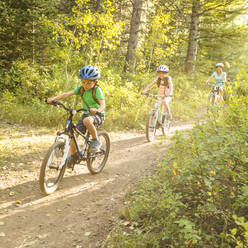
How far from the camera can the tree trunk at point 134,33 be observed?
40.6 feet

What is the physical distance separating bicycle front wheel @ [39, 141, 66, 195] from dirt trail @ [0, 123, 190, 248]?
172 mm

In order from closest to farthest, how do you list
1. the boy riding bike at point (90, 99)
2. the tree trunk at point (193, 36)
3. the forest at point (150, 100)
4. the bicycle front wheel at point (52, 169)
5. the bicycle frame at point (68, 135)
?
1. the forest at point (150, 100)
2. the bicycle front wheel at point (52, 169)
3. the bicycle frame at point (68, 135)
4. the boy riding bike at point (90, 99)
5. the tree trunk at point (193, 36)

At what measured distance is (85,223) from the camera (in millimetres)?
3980

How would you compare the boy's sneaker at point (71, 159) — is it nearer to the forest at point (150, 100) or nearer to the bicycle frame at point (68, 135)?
the bicycle frame at point (68, 135)

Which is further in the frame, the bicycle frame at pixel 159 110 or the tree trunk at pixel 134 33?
the tree trunk at pixel 134 33

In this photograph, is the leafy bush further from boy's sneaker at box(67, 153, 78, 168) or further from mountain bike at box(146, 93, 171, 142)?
boy's sneaker at box(67, 153, 78, 168)

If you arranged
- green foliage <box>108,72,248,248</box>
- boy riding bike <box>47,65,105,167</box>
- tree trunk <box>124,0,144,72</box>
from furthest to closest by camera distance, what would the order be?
1. tree trunk <box>124,0,144,72</box>
2. boy riding bike <box>47,65,105,167</box>
3. green foliage <box>108,72,248,248</box>

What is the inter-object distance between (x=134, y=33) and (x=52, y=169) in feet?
32.6

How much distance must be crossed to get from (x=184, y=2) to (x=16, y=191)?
15077mm

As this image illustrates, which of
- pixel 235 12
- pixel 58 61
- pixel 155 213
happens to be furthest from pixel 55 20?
pixel 235 12

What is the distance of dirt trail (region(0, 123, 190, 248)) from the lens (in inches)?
141

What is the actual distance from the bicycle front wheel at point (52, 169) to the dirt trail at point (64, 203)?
0.17m

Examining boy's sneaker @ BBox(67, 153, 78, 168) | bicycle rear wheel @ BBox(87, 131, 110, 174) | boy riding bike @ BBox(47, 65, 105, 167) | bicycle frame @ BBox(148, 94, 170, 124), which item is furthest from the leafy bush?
boy's sneaker @ BBox(67, 153, 78, 168)

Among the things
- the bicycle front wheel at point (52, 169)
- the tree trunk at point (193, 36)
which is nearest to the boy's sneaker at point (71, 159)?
the bicycle front wheel at point (52, 169)
